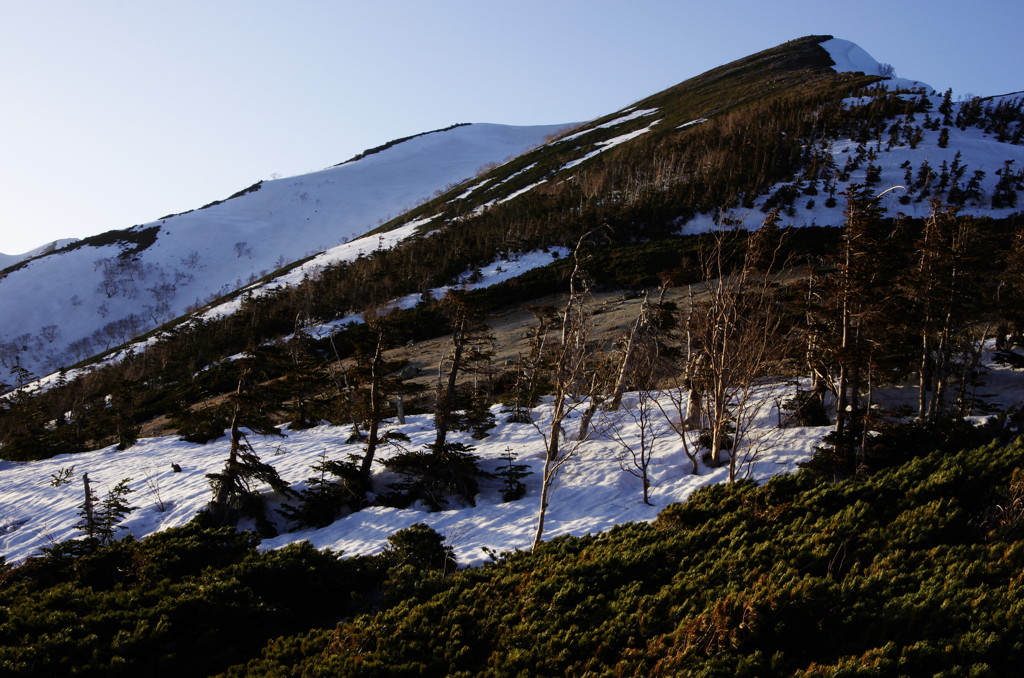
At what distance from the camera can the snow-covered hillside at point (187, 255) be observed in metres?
80.3

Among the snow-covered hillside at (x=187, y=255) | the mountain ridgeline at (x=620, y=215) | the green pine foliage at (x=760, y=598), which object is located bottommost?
the green pine foliage at (x=760, y=598)

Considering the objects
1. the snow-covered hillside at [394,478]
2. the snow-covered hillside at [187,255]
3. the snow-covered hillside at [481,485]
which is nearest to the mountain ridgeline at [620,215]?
the snow-covered hillside at [394,478]

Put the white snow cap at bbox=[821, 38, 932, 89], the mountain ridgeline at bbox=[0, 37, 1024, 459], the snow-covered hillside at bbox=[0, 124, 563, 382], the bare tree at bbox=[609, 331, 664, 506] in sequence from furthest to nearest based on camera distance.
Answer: the white snow cap at bbox=[821, 38, 932, 89], the snow-covered hillside at bbox=[0, 124, 563, 382], the mountain ridgeline at bbox=[0, 37, 1024, 459], the bare tree at bbox=[609, 331, 664, 506]

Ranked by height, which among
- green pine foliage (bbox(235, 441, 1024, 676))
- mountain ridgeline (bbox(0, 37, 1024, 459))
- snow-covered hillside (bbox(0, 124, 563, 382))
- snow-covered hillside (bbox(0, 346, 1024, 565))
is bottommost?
snow-covered hillside (bbox(0, 346, 1024, 565))

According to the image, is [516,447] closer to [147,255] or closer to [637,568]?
[637,568]

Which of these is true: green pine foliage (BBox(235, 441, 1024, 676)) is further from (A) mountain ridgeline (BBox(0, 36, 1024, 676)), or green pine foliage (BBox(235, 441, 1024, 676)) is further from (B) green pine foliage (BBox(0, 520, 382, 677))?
(B) green pine foliage (BBox(0, 520, 382, 677))

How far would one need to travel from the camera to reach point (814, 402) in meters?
14.4

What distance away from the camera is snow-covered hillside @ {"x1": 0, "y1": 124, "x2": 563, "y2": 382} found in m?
80.3

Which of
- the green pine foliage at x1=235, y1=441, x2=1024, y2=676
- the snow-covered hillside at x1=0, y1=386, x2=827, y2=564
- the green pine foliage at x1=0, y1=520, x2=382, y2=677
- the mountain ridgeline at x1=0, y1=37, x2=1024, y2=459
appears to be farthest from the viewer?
the mountain ridgeline at x1=0, y1=37, x2=1024, y2=459

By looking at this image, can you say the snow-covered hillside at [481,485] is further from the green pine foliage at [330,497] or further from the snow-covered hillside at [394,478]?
the green pine foliage at [330,497]

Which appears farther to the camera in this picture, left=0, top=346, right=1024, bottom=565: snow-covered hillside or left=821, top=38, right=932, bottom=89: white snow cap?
left=821, top=38, right=932, bottom=89: white snow cap

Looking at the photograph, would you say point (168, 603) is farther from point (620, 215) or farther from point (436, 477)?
point (620, 215)

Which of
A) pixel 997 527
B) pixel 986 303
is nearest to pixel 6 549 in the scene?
pixel 997 527

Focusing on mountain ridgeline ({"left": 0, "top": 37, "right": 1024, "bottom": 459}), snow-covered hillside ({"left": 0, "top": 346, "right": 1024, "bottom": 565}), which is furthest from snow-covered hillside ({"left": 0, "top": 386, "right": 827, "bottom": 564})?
mountain ridgeline ({"left": 0, "top": 37, "right": 1024, "bottom": 459})
